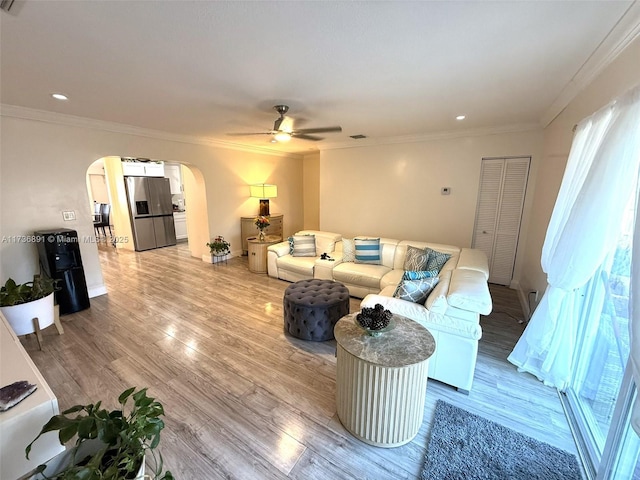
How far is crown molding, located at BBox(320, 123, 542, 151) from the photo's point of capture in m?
3.82

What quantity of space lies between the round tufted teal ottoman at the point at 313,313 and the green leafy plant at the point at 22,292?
8.56ft

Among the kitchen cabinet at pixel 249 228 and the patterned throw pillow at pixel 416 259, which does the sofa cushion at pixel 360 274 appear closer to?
the patterned throw pillow at pixel 416 259

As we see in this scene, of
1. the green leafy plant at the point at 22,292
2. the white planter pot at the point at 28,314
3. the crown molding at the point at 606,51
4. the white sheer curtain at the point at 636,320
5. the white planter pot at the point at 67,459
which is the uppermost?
the crown molding at the point at 606,51

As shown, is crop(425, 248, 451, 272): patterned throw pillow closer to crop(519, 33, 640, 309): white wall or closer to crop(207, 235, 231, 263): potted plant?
crop(519, 33, 640, 309): white wall

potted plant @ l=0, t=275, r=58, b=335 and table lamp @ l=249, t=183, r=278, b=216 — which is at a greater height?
table lamp @ l=249, t=183, r=278, b=216

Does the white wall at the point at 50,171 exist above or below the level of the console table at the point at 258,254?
above

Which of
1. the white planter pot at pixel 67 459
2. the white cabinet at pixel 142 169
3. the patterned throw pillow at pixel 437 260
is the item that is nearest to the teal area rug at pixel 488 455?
the white planter pot at pixel 67 459

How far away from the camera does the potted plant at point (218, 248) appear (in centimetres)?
546

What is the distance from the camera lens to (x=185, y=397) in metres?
2.09

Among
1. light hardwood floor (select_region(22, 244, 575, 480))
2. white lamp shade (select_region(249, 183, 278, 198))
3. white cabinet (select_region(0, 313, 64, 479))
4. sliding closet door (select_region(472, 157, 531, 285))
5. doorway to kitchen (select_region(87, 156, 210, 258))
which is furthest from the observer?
white lamp shade (select_region(249, 183, 278, 198))

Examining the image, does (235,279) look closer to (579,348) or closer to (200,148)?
(200,148)

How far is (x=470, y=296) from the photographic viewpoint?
2.07m

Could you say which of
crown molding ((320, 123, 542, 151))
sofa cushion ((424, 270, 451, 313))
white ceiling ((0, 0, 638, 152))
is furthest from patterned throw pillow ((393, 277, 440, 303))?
crown molding ((320, 123, 542, 151))

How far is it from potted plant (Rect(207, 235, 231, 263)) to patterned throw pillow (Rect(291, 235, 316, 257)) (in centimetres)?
181
